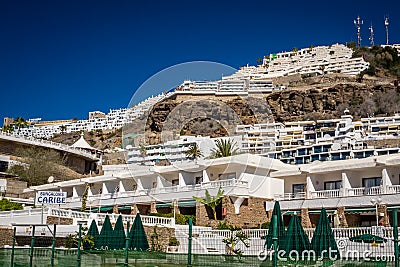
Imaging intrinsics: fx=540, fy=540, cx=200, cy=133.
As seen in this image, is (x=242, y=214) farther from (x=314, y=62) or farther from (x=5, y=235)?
(x=314, y=62)

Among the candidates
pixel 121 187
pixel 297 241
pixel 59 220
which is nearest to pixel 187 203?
pixel 121 187

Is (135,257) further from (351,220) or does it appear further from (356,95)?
(356,95)

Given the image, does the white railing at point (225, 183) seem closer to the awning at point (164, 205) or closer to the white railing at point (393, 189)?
the awning at point (164, 205)

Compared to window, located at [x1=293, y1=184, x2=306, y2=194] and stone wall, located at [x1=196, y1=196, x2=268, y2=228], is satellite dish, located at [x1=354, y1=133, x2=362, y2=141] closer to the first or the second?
window, located at [x1=293, y1=184, x2=306, y2=194]

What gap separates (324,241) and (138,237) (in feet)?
23.0

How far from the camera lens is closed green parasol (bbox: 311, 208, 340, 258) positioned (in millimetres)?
16500

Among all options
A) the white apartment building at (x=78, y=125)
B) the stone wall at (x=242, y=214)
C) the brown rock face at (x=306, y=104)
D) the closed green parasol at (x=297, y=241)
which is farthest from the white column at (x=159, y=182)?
the white apartment building at (x=78, y=125)

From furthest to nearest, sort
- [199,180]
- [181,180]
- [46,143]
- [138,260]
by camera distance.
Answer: [46,143] → [181,180] → [199,180] → [138,260]

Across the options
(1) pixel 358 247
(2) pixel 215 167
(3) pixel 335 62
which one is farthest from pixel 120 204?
(3) pixel 335 62

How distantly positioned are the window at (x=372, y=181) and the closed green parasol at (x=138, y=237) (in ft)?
51.8

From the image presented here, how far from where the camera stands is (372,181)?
104ft

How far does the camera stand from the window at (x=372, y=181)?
103 ft

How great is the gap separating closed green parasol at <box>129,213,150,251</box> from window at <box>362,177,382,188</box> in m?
15.8

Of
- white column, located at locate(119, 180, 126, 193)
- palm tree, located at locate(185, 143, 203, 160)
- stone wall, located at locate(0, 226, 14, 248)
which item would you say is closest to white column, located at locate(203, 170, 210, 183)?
palm tree, located at locate(185, 143, 203, 160)
